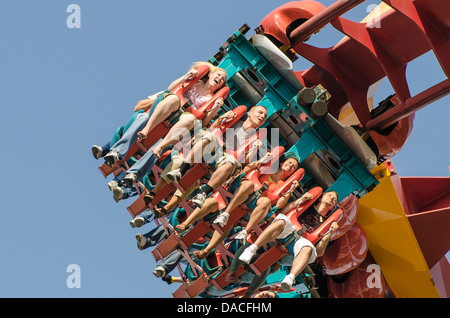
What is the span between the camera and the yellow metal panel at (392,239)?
55.1 ft

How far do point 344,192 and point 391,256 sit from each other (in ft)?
6.84

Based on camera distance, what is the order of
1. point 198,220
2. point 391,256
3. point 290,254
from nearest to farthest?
point 290,254 → point 198,220 → point 391,256

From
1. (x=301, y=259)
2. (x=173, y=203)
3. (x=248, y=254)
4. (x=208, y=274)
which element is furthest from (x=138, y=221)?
(x=301, y=259)

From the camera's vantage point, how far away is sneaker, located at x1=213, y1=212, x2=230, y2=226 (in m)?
14.5

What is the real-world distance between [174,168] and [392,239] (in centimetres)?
400

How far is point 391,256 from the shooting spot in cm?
1692

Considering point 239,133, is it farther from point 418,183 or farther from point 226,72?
point 418,183

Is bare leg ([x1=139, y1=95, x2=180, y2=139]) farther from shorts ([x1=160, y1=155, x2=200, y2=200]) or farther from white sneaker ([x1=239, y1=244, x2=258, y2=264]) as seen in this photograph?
white sneaker ([x1=239, y1=244, x2=258, y2=264])

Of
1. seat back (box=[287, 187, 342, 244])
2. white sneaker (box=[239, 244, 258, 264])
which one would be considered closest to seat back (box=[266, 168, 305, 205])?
seat back (box=[287, 187, 342, 244])

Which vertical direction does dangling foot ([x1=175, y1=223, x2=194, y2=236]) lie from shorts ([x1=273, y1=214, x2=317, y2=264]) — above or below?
above

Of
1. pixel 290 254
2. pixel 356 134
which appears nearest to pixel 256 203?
pixel 290 254

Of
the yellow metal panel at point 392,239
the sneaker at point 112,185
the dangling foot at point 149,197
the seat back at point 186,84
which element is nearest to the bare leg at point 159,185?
the dangling foot at point 149,197

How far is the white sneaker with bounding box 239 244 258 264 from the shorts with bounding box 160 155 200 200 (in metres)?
1.52

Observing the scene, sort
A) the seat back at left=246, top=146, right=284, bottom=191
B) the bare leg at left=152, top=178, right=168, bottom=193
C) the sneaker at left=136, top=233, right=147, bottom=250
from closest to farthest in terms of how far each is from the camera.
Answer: the seat back at left=246, top=146, right=284, bottom=191
the bare leg at left=152, top=178, right=168, bottom=193
the sneaker at left=136, top=233, right=147, bottom=250
